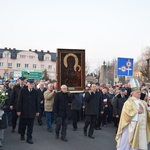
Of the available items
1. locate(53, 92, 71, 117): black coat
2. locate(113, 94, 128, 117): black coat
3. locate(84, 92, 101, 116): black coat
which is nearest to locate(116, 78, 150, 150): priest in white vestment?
locate(53, 92, 71, 117): black coat

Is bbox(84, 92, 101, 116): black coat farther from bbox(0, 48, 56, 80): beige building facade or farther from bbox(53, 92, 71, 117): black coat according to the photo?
bbox(0, 48, 56, 80): beige building facade

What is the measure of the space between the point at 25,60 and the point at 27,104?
80.6 metres

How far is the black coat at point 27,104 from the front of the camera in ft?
31.2

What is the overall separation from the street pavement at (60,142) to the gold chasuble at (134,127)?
2168 millimetres

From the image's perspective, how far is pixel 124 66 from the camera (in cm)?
1507

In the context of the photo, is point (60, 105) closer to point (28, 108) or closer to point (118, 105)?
point (28, 108)

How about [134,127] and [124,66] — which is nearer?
[134,127]

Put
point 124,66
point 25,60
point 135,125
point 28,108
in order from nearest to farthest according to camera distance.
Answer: point 135,125
point 28,108
point 124,66
point 25,60

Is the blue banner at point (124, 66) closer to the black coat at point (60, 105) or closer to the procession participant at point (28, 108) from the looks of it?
→ the black coat at point (60, 105)

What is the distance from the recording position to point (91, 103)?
421 inches

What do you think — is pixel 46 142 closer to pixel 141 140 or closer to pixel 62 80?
pixel 62 80

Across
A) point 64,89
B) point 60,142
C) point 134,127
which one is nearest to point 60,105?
point 64,89

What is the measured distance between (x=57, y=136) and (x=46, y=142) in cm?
71

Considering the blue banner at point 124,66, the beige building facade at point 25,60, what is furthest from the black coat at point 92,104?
the beige building facade at point 25,60
